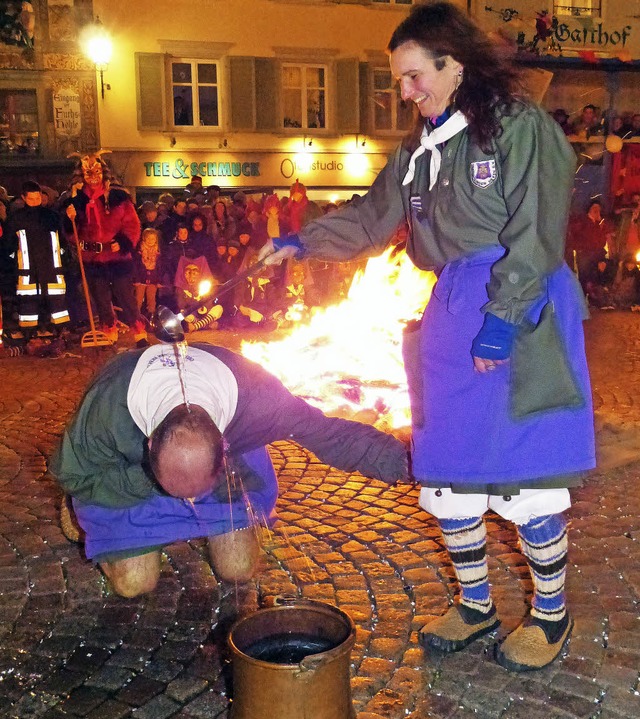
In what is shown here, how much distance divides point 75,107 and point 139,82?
1.79 m

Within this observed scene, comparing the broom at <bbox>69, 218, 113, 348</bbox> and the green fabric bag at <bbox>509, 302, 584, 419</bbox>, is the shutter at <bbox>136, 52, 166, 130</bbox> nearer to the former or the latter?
the broom at <bbox>69, 218, 113, 348</bbox>

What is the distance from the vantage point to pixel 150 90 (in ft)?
76.2

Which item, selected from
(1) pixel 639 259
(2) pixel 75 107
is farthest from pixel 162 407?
(2) pixel 75 107

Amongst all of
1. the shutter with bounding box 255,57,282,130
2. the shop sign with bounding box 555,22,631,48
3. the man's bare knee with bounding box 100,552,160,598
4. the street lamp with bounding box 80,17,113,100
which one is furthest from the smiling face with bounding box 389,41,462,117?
the shop sign with bounding box 555,22,631,48

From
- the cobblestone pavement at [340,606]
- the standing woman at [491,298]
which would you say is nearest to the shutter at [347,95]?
the cobblestone pavement at [340,606]

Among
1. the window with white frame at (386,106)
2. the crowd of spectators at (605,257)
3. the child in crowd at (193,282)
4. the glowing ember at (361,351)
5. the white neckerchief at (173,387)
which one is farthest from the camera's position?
the window with white frame at (386,106)

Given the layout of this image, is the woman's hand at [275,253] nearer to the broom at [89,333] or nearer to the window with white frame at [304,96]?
the broom at [89,333]

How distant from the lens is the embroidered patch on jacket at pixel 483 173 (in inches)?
116

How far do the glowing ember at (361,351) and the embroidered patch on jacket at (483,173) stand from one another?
13.2 feet

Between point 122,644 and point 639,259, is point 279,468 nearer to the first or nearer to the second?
point 122,644

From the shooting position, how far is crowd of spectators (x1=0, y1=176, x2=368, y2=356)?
11.2 meters

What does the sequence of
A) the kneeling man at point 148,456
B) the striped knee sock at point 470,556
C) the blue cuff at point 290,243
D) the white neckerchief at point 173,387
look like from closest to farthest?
the striped knee sock at point 470,556 → the white neckerchief at point 173,387 → the blue cuff at point 290,243 → the kneeling man at point 148,456

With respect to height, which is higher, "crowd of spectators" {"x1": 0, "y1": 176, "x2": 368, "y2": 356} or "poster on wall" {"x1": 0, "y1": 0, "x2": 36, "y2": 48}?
"poster on wall" {"x1": 0, "y1": 0, "x2": 36, "y2": 48}

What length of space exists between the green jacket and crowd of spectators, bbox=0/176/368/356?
26.6ft
